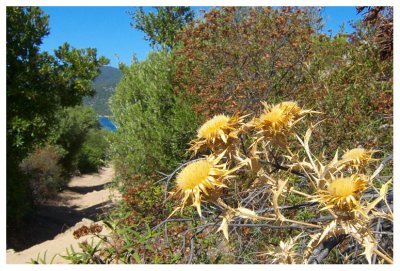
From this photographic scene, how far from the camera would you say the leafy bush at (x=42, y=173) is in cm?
1273

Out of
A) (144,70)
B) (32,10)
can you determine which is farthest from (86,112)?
(144,70)

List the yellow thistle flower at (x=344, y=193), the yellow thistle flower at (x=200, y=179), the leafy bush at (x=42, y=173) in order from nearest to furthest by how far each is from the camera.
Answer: the yellow thistle flower at (x=344, y=193)
the yellow thistle flower at (x=200, y=179)
the leafy bush at (x=42, y=173)

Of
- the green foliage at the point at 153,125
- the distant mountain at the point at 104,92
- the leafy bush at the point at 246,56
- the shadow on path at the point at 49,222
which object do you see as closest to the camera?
the leafy bush at the point at 246,56

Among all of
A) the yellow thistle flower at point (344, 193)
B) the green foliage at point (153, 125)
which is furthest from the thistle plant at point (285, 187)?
the green foliage at point (153, 125)

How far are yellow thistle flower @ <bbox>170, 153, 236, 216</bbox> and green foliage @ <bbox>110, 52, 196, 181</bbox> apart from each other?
4.62 metres

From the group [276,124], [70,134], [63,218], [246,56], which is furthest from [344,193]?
[70,134]

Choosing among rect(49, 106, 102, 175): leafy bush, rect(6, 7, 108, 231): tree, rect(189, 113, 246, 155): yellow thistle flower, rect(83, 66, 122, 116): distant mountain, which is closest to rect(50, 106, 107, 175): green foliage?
rect(49, 106, 102, 175): leafy bush

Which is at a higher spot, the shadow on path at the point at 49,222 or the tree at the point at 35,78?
the tree at the point at 35,78

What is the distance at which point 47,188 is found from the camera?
43.5 feet

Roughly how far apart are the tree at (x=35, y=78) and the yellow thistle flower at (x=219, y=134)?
7.51 m

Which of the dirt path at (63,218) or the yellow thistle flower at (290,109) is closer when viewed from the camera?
the yellow thistle flower at (290,109)

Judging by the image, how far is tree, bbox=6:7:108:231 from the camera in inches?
314

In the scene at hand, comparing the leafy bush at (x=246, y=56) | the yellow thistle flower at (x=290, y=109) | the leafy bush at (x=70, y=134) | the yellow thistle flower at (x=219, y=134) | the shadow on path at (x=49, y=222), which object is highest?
the leafy bush at (x=70, y=134)

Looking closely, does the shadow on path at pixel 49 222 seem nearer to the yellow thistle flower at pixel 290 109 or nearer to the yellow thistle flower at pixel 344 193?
the yellow thistle flower at pixel 290 109
